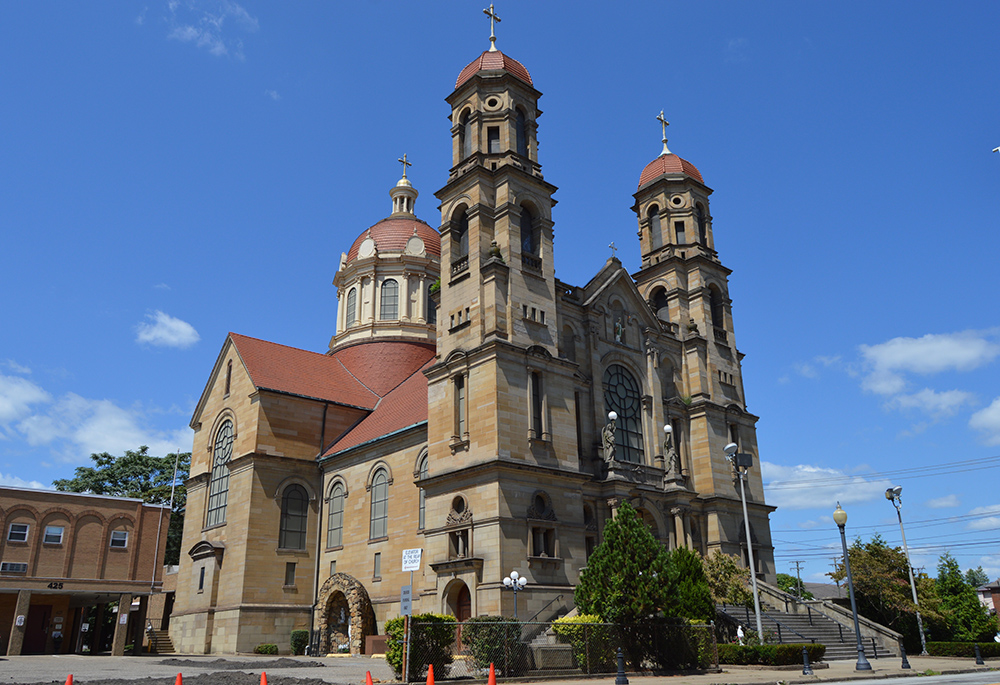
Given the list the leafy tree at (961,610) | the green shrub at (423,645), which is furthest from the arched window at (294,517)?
the leafy tree at (961,610)

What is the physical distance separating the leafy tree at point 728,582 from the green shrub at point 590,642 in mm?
11495

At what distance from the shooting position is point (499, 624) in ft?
68.7

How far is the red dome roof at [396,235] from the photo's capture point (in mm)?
59031

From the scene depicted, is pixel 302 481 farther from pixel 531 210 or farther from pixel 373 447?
pixel 531 210

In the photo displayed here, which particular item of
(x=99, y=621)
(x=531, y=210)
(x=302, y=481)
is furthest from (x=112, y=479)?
(x=531, y=210)

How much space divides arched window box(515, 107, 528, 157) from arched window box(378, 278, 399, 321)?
2098 centimetres

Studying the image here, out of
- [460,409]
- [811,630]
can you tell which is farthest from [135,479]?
[811,630]

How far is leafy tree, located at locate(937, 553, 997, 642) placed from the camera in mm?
38312

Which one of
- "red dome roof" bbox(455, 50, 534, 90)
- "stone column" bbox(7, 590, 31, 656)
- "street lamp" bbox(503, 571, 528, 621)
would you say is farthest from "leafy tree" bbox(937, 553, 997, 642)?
"stone column" bbox(7, 590, 31, 656)

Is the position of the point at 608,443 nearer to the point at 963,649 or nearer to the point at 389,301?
the point at 963,649

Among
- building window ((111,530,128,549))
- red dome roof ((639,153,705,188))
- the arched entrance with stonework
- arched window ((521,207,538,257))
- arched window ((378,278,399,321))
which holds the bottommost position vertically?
the arched entrance with stonework

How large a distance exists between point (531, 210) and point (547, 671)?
2228 centimetres

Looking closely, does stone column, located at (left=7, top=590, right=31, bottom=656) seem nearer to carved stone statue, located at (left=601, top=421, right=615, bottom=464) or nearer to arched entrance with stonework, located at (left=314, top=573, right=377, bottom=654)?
arched entrance with stonework, located at (left=314, top=573, right=377, bottom=654)

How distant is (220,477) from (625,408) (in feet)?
79.0
